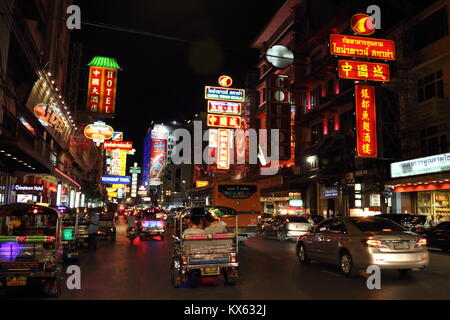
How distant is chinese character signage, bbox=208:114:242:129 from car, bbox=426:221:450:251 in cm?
3091

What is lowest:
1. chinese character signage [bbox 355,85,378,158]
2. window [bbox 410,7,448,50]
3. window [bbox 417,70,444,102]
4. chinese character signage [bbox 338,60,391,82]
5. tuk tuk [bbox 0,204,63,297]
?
tuk tuk [bbox 0,204,63,297]

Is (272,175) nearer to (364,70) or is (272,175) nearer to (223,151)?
(223,151)

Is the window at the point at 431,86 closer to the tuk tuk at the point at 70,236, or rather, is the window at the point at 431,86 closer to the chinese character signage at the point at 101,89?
the tuk tuk at the point at 70,236

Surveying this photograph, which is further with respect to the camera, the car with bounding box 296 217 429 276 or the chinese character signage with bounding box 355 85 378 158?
the chinese character signage with bounding box 355 85 378 158

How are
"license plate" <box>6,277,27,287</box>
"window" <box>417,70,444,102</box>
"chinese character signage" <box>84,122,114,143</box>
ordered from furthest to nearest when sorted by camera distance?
1. "chinese character signage" <box>84,122,114,143</box>
2. "window" <box>417,70,444,102</box>
3. "license plate" <box>6,277,27,287</box>

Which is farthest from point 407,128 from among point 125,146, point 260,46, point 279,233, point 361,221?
point 125,146

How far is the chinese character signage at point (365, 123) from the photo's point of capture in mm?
26656

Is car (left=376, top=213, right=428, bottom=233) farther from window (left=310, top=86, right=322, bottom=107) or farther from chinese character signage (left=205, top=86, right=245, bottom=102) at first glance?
chinese character signage (left=205, top=86, right=245, bottom=102)

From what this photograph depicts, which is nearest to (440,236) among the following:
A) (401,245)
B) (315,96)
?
(401,245)

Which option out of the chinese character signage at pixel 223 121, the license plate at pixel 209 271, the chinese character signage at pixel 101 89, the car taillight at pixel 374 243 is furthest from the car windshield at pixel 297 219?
the chinese character signage at pixel 223 121

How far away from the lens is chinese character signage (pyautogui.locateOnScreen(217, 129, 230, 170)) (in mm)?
52781

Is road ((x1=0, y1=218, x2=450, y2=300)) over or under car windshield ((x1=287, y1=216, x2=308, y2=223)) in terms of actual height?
under

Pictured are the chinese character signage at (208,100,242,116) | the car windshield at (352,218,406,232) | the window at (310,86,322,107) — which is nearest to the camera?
the car windshield at (352,218,406,232)

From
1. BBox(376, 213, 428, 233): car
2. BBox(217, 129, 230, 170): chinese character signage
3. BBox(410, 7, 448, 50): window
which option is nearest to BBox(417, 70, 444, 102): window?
BBox(410, 7, 448, 50): window
